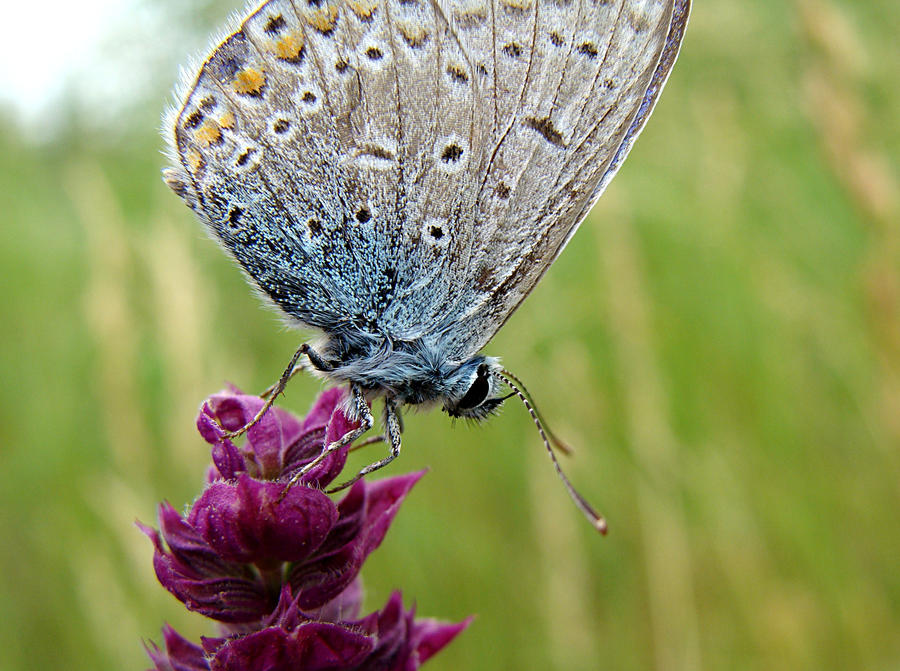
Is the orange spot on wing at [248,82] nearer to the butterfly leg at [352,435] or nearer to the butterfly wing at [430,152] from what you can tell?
the butterfly wing at [430,152]

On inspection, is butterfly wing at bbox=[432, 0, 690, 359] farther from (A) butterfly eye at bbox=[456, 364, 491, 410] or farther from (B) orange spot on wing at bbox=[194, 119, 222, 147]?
(B) orange spot on wing at bbox=[194, 119, 222, 147]

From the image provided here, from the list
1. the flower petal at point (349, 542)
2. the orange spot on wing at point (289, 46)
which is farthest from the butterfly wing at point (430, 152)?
the flower petal at point (349, 542)

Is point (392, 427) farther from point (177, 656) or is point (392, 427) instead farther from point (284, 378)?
point (177, 656)

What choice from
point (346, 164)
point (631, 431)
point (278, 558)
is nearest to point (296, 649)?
point (278, 558)

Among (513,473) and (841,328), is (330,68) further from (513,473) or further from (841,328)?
Result: (841,328)

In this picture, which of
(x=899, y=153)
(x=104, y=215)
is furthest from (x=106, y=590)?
(x=899, y=153)

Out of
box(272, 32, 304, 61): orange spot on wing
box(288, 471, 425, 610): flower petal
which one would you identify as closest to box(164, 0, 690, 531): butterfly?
box(272, 32, 304, 61): orange spot on wing
